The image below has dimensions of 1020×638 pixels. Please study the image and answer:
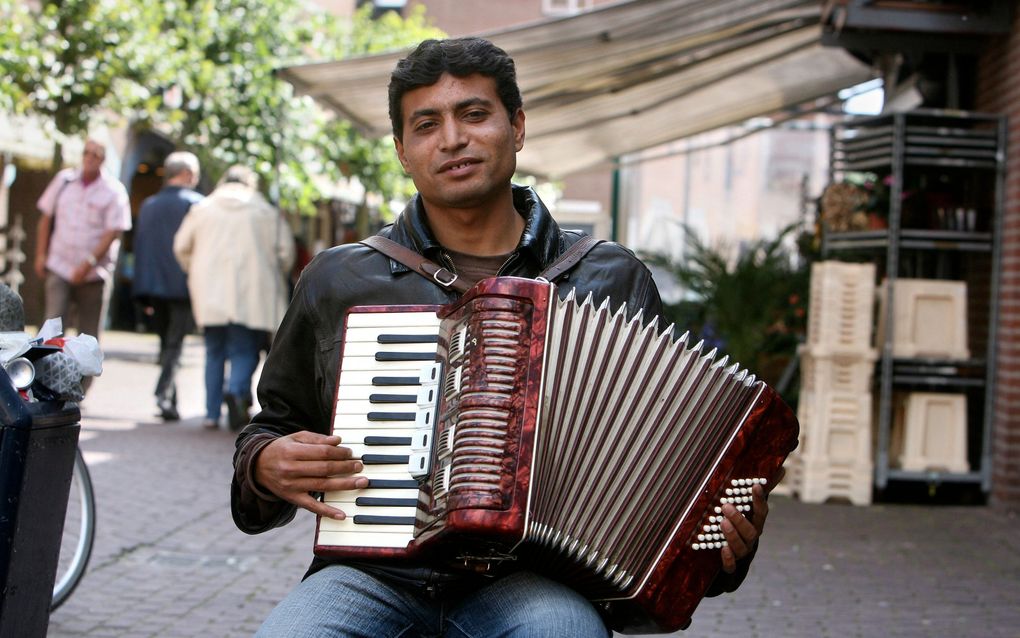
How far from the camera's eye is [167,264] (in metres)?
10.1

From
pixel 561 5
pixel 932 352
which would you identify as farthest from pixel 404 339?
pixel 561 5

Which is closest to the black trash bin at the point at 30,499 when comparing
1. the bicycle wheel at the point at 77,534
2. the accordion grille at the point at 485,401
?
the accordion grille at the point at 485,401

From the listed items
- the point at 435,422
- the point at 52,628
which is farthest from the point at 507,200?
the point at 52,628

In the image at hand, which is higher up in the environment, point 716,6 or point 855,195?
point 716,6

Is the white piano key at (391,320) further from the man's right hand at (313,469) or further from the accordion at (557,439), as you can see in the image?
the man's right hand at (313,469)

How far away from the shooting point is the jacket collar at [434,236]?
9.03ft

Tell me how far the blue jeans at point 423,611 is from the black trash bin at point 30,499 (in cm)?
83

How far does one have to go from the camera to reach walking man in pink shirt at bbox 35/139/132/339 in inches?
367

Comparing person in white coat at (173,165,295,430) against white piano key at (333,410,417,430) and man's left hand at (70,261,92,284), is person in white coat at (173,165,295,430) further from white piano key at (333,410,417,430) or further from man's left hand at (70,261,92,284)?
white piano key at (333,410,417,430)

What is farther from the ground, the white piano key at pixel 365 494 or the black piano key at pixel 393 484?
the black piano key at pixel 393 484

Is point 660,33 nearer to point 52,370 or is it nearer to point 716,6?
point 716,6

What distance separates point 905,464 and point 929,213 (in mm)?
1431

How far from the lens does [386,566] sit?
253 centimetres

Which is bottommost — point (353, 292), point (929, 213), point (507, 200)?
point (353, 292)
